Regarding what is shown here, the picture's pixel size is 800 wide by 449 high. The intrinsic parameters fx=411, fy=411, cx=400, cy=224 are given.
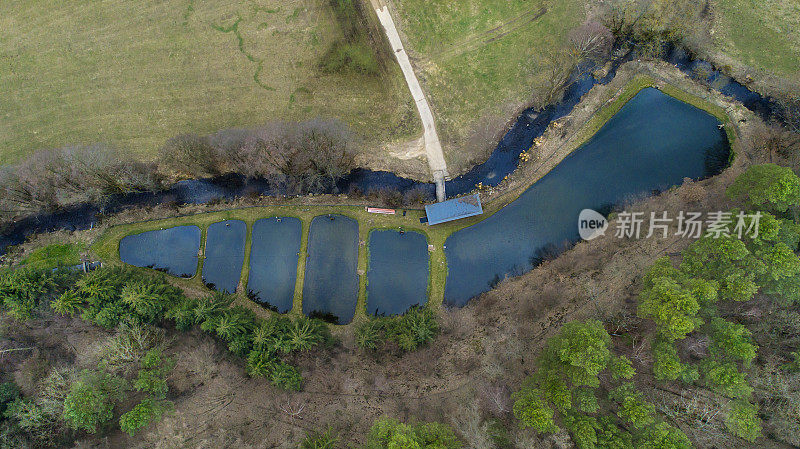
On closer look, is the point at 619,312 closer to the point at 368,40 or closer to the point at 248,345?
the point at 248,345

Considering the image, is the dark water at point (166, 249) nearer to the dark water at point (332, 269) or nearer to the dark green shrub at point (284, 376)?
the dark water at point (332, 269)

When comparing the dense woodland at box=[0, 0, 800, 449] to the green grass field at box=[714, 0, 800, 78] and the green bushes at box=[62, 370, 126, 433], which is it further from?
the green grass field at box=[714, 0, 800, 78]

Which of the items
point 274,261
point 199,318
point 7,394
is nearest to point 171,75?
point 274,261

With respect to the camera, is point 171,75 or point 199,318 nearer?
point 199,318

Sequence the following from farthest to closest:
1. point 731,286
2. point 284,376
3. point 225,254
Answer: point 225,254, point 284,376, point 731,286

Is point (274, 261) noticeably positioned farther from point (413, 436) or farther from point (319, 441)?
point (413, 436)

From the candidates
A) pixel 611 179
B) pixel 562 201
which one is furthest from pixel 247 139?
pixel 611 179

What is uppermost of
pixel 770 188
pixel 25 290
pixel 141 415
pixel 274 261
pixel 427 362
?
pixel 770 188
